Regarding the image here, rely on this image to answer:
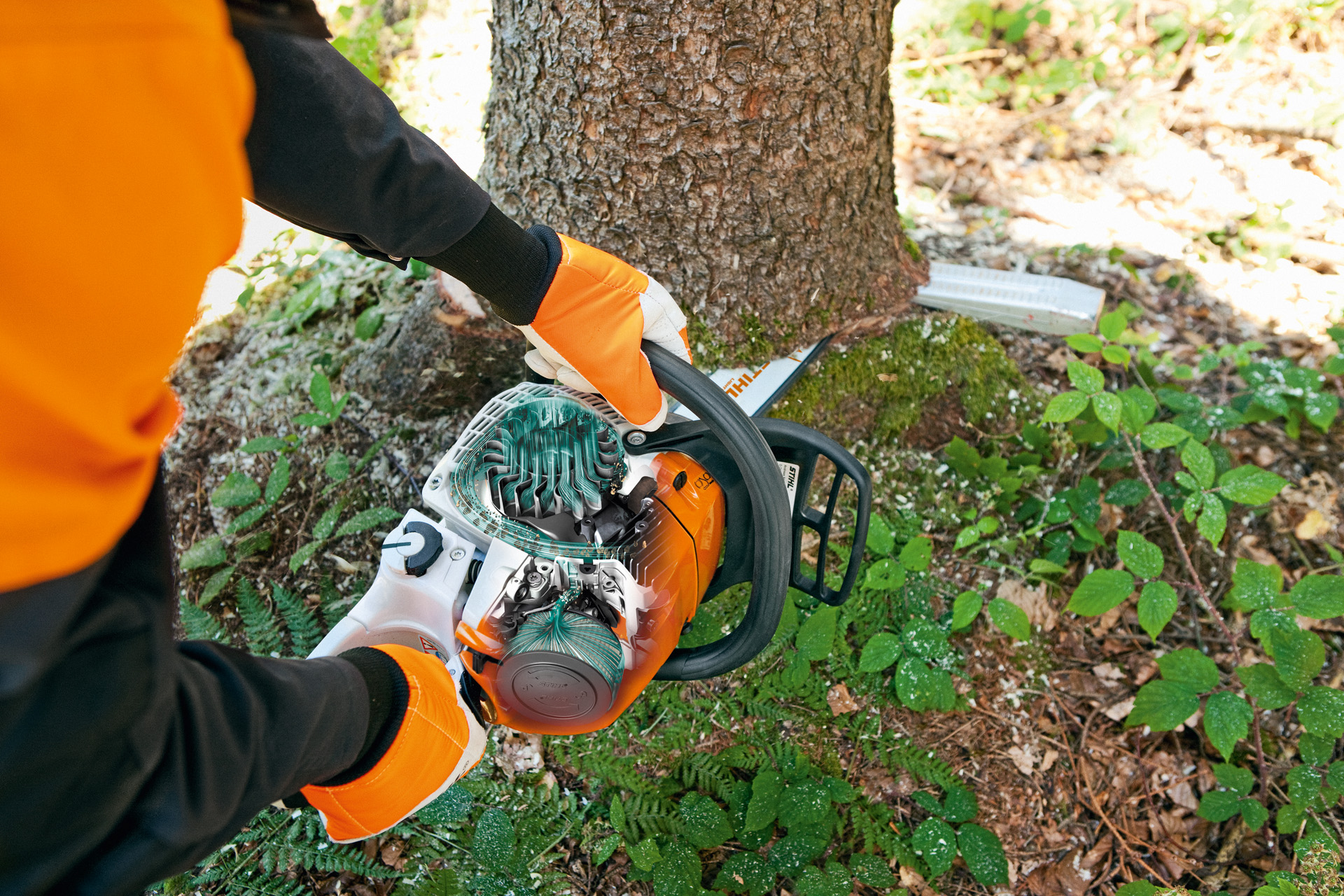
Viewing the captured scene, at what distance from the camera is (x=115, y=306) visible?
65 cm

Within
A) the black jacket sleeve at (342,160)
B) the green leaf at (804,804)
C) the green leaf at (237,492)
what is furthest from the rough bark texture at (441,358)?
the green leaf at (804,804)

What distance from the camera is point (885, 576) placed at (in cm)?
199

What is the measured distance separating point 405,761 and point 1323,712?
1953 millimetres

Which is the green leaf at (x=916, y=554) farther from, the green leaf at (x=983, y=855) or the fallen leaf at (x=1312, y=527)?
the fallen leaf at (x=1312, y=527)

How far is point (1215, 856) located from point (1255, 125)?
305 cm

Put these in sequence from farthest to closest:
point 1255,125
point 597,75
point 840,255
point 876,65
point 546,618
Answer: point 1255,125
point 840,255
point 876,65
point 597,75
point 546,618

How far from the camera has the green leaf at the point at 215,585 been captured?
2.03 metres

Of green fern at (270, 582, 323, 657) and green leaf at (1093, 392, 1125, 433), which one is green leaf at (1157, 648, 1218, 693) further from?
green fern at (270, 582, 323, 657)

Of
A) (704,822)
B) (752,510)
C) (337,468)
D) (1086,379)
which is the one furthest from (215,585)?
(1086,379)

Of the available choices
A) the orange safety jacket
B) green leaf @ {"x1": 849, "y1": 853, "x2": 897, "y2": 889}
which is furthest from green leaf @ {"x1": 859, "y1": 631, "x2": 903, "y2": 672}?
the orange safety jacket

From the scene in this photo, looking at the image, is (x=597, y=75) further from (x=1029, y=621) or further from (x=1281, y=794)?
(x=1281, y=794)

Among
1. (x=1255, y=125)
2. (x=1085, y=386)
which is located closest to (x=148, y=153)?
(x=1085, y=386)

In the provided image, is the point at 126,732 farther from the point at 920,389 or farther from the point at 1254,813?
the point at 1254,813

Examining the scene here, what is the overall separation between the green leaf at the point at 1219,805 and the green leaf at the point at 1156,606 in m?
0.38
